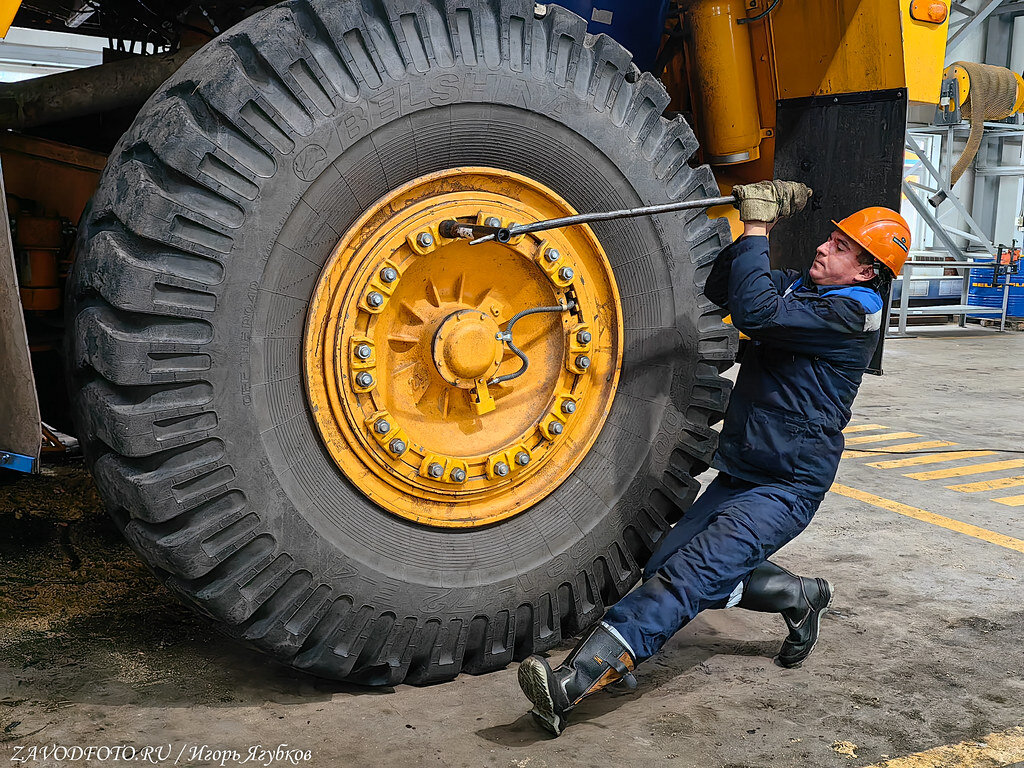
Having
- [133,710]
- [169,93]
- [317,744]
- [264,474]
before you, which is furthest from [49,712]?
[169,93]

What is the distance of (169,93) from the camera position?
2.10 meters

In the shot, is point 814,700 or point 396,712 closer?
point 396,712

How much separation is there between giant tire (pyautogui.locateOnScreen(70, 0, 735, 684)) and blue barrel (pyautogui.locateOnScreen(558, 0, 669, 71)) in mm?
749

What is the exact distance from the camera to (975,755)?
2.31 m

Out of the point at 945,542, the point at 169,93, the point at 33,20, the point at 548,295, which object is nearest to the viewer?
the point at 169,93

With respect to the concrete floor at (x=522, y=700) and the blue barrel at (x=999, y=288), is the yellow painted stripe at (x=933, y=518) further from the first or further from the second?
the blue barrel at (x=999, y=288)

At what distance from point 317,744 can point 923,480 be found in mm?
3858

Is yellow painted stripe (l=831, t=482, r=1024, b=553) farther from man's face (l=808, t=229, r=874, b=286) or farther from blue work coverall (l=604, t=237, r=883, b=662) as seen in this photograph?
man's face (l=808, t=229, r=874, b=286)

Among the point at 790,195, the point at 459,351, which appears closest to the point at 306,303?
the point at 459,351

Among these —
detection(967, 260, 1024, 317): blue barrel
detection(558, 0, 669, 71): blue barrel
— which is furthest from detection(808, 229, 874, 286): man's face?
detection(967, 260, 1024, 317): blue barrel

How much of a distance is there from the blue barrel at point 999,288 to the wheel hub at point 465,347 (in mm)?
11636

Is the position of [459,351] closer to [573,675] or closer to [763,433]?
[573,675]

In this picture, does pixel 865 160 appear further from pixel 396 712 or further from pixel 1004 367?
pixel 1004 367

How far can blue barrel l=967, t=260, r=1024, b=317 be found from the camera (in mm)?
12188
